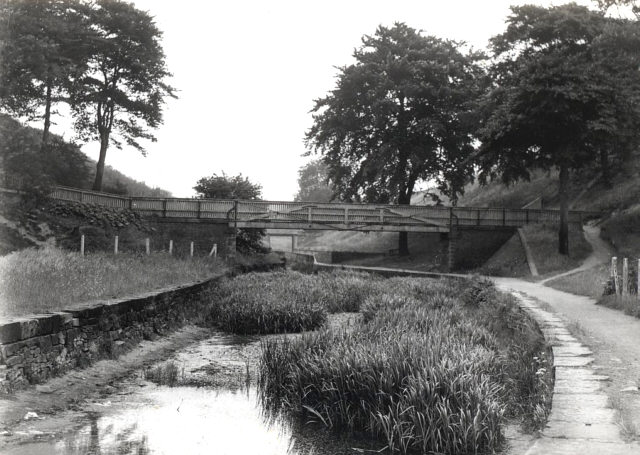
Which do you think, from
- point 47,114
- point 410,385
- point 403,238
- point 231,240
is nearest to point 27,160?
point 47,114

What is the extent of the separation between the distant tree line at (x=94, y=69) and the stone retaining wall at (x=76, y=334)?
21.2m

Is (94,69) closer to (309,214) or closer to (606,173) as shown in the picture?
(309,214)

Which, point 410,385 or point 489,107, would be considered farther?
point 489,107

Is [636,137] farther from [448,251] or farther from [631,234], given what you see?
[448,251]

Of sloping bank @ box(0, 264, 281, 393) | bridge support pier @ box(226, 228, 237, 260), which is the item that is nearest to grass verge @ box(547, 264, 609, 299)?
sloping bank @ box(0, 264, 281, 393)

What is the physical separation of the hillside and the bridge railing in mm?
4122

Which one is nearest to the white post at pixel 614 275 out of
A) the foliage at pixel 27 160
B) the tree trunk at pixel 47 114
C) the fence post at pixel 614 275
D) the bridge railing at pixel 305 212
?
the fence post at pixel 614 275

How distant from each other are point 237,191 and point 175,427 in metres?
30.2

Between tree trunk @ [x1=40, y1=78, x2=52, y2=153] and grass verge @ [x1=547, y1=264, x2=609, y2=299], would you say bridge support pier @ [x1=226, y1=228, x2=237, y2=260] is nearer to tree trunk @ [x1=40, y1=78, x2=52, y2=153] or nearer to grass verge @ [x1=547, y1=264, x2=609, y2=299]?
tree trunk @ [x1=40, y1=78, x2=52, y2=153]

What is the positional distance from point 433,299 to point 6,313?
956cm

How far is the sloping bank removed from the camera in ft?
22.3

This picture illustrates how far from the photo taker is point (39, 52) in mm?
28172

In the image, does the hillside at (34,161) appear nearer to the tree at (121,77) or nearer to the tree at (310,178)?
the tree at (121,77)

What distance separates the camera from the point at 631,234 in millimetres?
26438
